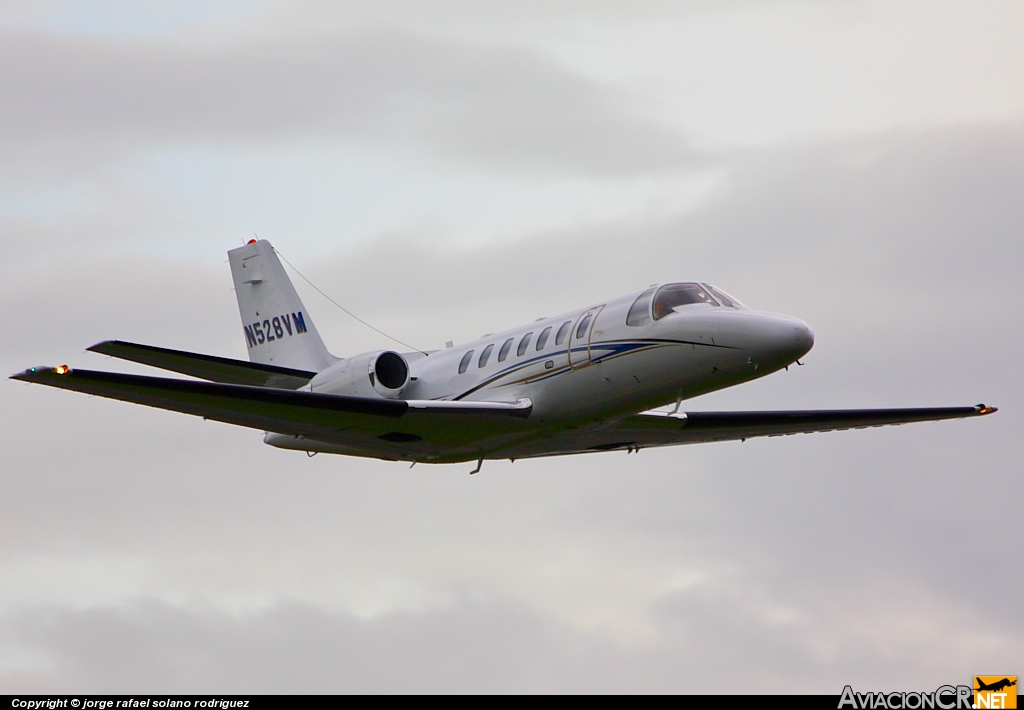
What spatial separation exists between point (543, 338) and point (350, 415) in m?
3.79

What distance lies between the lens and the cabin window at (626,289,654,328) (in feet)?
78.3

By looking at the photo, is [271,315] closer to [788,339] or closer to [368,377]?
[368,377]

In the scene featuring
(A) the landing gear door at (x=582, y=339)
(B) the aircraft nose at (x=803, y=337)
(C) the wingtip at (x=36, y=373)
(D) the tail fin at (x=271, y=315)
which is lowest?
(C) the wingtip at (x=36, y=373)

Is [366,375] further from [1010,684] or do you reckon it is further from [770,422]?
[1010,684]

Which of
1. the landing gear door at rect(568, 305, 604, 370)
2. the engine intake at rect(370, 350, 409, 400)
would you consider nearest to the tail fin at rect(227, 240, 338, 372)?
the engine intake at rect(370, 350, 409, 400)

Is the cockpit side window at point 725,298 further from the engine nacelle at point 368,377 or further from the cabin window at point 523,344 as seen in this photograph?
the engine nacelle at point 368,377

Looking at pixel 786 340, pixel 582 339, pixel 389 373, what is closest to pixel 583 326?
pixel 582 339

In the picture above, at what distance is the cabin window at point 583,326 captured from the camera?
24.4 metres

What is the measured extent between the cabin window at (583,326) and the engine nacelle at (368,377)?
12.8 ft

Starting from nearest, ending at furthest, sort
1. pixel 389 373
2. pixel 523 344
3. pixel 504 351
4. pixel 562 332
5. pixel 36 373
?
1. pixel 36 373
2. pixel 562 332
3. pixel 523 344
4. pixel 504 351
5. pixel 389 373

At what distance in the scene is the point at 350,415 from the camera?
24.2 metres

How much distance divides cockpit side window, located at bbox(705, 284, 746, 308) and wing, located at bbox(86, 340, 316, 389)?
349 inches

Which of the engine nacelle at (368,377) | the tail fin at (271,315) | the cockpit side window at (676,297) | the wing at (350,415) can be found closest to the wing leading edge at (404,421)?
the wing at (350,415)

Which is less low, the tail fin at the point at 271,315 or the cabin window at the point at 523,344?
the tail fin at the point at 271,315
